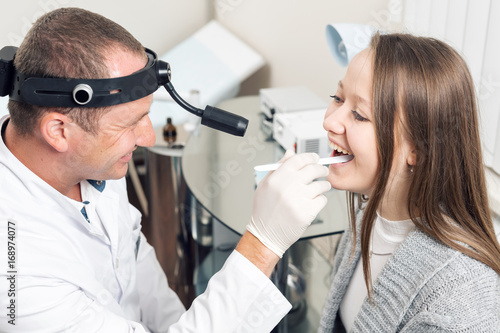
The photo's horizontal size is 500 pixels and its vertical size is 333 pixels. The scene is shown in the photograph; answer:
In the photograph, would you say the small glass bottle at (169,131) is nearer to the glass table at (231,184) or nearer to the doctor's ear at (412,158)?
the glass table at (231,184)

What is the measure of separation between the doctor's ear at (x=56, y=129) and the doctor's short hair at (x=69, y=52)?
0.01m

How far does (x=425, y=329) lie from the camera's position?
99 centimetres

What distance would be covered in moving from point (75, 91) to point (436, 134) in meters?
0.68

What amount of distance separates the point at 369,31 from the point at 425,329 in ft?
3.01

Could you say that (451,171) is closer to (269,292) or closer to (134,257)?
(269,292)

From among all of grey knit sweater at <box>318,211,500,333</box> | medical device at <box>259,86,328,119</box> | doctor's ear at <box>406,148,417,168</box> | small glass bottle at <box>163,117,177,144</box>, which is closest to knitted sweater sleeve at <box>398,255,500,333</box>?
grey knit sweater at <box>318,211,500,333</box>

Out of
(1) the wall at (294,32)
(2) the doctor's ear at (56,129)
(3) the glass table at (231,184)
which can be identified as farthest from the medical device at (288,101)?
(2) the doctor's ear at (56,129)

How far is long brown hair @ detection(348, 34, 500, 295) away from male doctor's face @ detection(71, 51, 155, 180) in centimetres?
48

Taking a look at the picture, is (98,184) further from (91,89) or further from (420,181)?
(420,181)

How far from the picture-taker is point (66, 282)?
1071 mm

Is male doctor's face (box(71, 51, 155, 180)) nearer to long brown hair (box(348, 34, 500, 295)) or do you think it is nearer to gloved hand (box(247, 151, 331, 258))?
gloved hand (box(247, 151, 331, 258))

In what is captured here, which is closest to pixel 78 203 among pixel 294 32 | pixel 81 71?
pixel 81 71

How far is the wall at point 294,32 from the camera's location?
209 centimetres

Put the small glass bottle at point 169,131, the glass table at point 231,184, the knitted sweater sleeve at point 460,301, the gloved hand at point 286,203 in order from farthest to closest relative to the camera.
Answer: the small glass bottle at point 169,131
the glass table at point 231,184
the gloved hand at point 286,203
the knitted sweater sleeve at point 460,301
